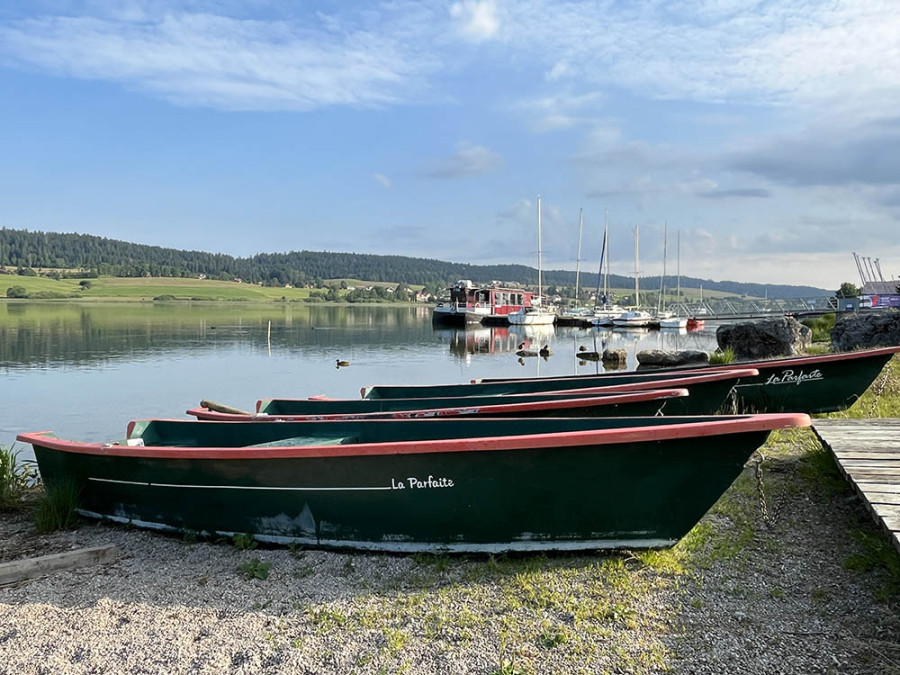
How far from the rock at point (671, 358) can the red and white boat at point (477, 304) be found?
44912mm

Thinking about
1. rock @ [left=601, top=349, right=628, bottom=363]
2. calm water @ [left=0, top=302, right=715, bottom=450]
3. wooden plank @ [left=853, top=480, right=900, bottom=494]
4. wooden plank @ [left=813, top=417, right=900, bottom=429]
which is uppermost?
wooden plank @ [left=813, top=417, right=900, bottom=429]

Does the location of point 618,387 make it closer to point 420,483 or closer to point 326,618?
point 420,483

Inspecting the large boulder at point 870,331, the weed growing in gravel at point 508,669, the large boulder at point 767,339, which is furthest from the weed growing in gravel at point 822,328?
the weed growing in gravel at point 508,669

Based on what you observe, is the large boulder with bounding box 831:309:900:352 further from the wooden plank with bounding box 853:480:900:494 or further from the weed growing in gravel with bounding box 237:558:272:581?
the weed growing in gravel with bounding box 237:558:272:581

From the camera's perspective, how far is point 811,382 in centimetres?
920

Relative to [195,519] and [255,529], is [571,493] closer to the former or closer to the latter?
[255,529]

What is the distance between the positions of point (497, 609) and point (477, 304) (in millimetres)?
Result: 71868

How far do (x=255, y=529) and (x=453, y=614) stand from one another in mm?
2244

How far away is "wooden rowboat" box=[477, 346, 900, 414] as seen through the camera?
29.5 feet

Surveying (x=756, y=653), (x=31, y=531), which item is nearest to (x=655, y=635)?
(x=756, y=653)

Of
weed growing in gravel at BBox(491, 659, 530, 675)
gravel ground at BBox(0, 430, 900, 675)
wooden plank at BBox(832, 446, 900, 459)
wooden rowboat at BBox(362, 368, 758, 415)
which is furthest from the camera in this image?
wooden rowboat at BBox(362, 368, 758, 415)

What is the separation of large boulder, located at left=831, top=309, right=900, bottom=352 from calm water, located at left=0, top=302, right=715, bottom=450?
470 inches

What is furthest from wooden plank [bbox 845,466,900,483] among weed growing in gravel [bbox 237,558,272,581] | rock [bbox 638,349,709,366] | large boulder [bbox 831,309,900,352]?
rock [bbox 638,349,709,366]

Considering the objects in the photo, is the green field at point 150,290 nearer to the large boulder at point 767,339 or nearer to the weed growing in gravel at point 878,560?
the large boulder at point 767,339
